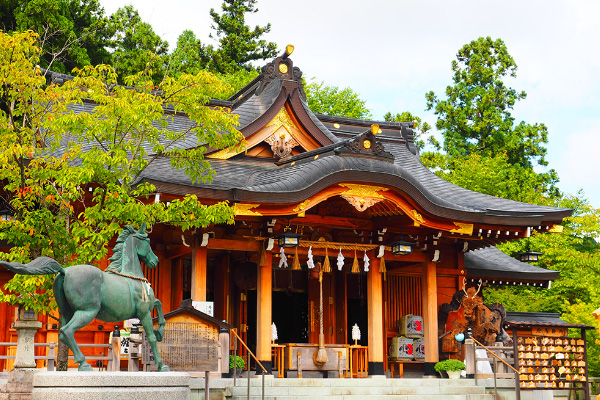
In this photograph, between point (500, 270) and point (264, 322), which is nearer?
point (264, 322)

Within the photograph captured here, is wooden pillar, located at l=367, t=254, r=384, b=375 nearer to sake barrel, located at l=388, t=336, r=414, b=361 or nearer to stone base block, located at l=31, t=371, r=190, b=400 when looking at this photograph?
sake barrel, located at l=388, t=336, r=414, b=361

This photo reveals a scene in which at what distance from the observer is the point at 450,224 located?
49.2 feet

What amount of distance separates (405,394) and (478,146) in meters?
24.2

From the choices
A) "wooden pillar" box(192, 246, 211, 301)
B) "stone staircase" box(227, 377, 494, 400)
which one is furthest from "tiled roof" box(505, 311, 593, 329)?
"wooden pillar" box(192, 246, 211, 301)

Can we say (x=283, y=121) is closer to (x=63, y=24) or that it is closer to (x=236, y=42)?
(x=63, y=24)

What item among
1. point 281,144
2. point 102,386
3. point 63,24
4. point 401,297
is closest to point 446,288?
point 401,297

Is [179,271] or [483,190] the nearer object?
[179,271]

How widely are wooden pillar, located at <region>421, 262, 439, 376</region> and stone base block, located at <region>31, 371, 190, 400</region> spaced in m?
8.93

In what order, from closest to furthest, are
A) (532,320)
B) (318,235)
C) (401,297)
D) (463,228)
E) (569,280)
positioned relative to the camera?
1. (463,228)
2. (318,235)
3. (401,297)
4. (532,320)
5. (569,280)

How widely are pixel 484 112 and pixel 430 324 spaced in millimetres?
21617

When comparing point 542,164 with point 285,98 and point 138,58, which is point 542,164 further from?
point 285,98

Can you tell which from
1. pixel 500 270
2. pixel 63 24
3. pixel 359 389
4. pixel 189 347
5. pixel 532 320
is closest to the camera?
pixel 189 347

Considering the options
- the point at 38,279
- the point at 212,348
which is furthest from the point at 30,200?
the point at 212,348

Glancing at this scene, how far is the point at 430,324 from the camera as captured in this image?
15508mm
